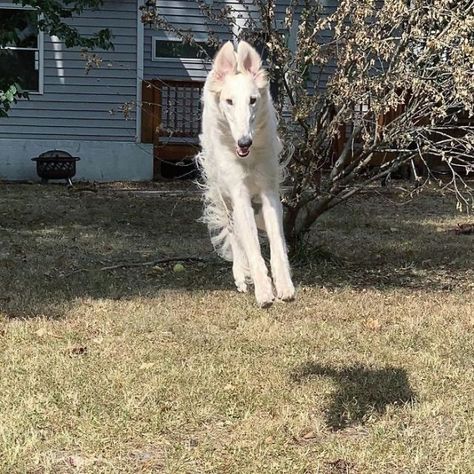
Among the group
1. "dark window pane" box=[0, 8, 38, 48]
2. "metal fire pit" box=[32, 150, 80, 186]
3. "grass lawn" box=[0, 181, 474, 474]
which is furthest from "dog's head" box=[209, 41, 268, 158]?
"metal fire pit" box=[32, 150, 80, 186]

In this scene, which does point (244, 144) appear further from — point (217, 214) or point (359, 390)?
point (359, 390)

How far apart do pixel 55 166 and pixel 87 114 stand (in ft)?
5.86

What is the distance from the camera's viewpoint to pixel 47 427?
3904mm

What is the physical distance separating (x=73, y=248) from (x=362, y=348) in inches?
170

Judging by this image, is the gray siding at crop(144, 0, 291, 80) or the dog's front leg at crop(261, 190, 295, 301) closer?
the dog's front leg at crop(261, 190, 295, 301)

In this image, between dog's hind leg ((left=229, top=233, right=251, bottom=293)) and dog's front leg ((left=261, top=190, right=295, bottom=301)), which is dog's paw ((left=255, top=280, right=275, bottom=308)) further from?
dog's hind leg ((left=229, top=233, right=251, bottom=293))

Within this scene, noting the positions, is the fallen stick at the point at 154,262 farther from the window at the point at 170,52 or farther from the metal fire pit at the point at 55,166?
the window at the point at 170,52

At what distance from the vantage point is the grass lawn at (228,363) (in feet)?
12.0

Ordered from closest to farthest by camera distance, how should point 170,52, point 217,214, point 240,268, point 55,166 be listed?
point 240,268, point 217,214, point 55,166, point 170,52

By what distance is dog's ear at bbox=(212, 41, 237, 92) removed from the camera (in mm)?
3912

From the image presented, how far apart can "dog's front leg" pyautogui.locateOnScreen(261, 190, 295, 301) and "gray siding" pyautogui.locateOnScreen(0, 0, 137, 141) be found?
11.0 meters

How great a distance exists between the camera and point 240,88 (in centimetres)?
380

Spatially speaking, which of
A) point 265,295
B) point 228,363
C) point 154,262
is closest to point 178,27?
point 154,262

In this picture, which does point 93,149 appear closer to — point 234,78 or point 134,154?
point 134,154
